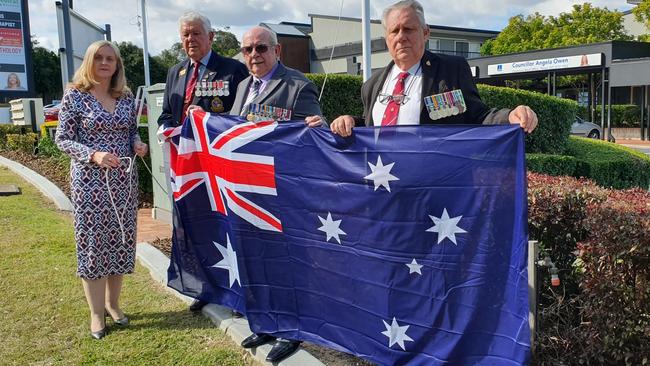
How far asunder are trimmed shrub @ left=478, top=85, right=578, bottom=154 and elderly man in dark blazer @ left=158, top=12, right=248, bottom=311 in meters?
8.13

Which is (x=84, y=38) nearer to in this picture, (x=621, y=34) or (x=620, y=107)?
(x=620, y=107)

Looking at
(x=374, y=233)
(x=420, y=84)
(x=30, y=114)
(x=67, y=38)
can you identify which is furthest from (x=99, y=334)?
(x=30, y=114)

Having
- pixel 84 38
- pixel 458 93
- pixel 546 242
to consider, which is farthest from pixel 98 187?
pixel 84 38

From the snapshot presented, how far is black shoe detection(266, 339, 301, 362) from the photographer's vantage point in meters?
3.18

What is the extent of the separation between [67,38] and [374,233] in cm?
1000

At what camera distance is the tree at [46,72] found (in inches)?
2030

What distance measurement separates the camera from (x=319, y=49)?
49.0 metres

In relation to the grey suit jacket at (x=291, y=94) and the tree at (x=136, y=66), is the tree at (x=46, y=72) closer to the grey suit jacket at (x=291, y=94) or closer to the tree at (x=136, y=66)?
the tree at (x=136, y=66)

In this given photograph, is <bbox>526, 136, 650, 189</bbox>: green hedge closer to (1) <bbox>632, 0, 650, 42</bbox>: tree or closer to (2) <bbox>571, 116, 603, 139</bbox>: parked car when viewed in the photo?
(2) <bbox>571, 116, 603, 139</bbox>: parked car

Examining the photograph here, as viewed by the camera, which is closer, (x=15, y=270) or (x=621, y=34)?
(x=15, y=270)

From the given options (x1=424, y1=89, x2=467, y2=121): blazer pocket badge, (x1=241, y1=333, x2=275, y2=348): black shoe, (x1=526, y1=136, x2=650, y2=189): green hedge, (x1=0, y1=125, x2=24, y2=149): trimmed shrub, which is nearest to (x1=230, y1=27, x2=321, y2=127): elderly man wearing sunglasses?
(x1=424, y1=89, x2=467, y2=121): blazer pocket badge

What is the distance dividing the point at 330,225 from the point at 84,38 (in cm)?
1102

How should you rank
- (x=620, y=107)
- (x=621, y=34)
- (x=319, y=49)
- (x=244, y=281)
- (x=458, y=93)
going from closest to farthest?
1. (x=458, y=93)
2. (x=244, y=281)
3. (x=620, y=107)
4. (x=621, y=34)
5. (x=319, y=49)

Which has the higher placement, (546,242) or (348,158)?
A: (348,158)
